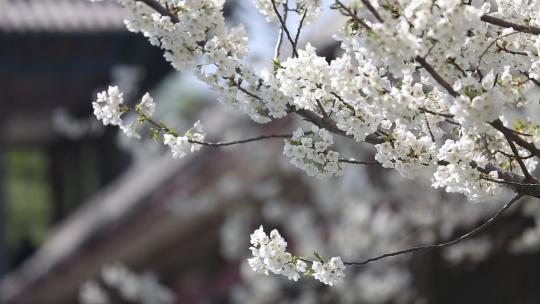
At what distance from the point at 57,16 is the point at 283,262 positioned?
270 inches

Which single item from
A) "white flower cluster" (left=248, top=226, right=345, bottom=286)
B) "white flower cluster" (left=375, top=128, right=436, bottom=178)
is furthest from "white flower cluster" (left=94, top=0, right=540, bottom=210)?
"white flower cluster" (left=248, top=226, right=345, bottom=286)

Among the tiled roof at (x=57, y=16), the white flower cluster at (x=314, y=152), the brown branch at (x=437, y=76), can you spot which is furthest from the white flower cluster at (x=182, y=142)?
the tiled roof at (x=57, y=16)

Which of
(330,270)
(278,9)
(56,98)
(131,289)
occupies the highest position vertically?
(56,98)

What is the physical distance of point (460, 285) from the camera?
303 inches

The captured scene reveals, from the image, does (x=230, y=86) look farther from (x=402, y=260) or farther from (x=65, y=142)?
(x=65, y=142)

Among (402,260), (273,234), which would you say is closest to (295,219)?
(402,260)

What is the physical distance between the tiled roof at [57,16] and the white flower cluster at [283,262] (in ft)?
21.0

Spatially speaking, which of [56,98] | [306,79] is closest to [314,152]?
[306,79]

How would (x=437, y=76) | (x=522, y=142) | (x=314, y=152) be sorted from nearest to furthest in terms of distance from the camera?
(x=437, y=76) → (x=522, y=142) → (x=314, y=152)

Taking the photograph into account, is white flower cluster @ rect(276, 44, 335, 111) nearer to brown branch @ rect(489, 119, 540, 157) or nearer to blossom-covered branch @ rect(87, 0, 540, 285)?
blossom-covered branch @ rect(87, 0, 540, 285)

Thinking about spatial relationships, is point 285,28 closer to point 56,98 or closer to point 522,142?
point 522,142

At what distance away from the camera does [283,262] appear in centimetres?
275

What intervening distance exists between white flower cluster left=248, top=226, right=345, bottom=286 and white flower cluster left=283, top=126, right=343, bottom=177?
178 millimetres

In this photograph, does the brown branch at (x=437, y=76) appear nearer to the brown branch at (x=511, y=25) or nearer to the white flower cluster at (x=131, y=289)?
the brown branch at (x=511, y=25)
